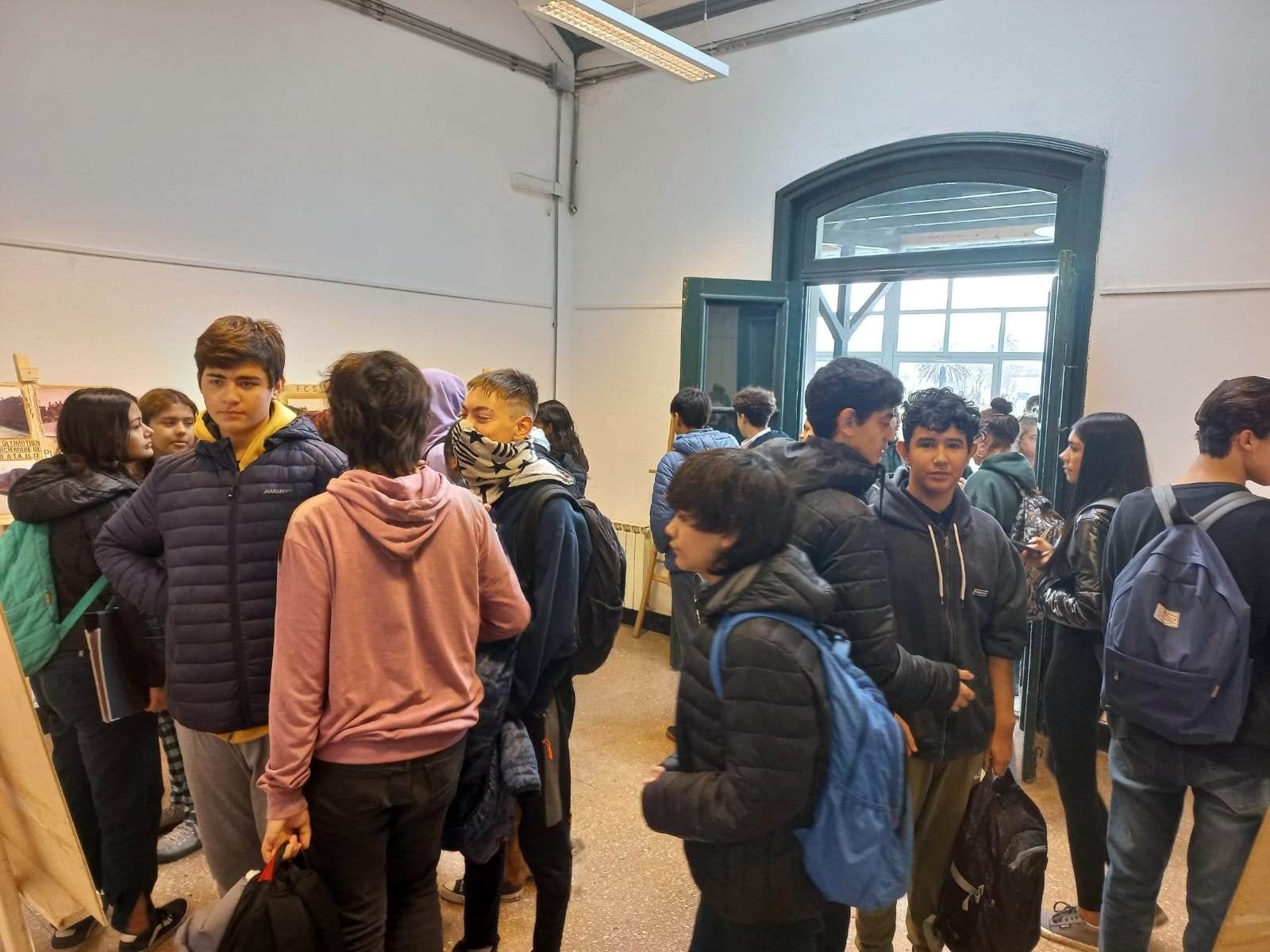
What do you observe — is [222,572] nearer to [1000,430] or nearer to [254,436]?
[254,436]

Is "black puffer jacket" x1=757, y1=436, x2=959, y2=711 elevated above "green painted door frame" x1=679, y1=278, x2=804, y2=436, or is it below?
below

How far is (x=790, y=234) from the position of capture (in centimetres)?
434

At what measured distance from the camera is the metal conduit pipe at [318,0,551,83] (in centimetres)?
418

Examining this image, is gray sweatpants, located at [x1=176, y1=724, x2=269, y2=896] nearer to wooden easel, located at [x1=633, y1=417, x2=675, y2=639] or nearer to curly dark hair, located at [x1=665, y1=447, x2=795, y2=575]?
curly dark hair, located at [x1=665, y1=447, x2=795, y2=575]

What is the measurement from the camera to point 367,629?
1342mm

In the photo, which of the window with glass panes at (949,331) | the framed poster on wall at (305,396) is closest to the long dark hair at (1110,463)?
the framed poster on wall at (305,396)

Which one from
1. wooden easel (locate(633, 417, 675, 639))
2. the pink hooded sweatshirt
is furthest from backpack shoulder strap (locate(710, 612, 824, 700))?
wooden easel (locate(633, 417, 675, 639))

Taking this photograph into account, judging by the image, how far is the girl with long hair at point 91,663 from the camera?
1936 millimetres

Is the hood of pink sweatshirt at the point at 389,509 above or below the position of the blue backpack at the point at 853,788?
above

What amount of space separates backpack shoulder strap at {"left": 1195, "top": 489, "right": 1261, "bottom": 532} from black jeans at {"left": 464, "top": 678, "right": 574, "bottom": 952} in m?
1.45

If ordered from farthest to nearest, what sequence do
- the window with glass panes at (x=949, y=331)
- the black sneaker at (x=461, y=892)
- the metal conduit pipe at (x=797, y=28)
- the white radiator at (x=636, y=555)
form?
the window with glass panes at (x=949, y=331) → the white radiator at (x=636, y=555) → the metal conduit pipe at (x=797, y=28) → the black sneaker at (x=461, y=892)

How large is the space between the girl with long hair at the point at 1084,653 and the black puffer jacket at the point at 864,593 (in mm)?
703

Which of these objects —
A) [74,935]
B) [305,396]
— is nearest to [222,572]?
[74,935]

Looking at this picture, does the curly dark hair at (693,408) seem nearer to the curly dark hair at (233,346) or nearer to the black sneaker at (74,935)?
the curly dark hair at (233,346)
